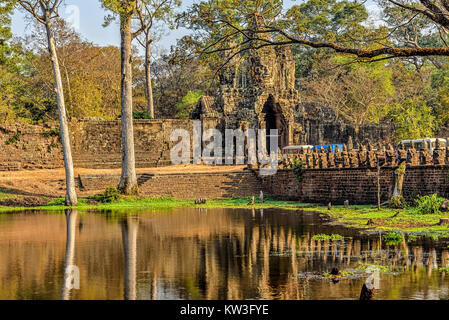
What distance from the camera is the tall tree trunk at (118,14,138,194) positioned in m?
31.4

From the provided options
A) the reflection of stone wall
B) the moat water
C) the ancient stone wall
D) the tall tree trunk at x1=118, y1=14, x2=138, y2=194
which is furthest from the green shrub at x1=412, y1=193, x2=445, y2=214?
the ancient stone wall

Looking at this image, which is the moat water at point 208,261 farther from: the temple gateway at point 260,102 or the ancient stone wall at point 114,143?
the temple gateway at point 260,102

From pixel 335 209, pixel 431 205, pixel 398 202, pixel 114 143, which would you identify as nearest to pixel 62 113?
pixel 335 209

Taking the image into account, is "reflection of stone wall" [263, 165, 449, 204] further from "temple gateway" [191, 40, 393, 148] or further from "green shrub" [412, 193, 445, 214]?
"temple gateway" [191, 40, 393, 148]

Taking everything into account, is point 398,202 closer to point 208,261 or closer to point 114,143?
point 208,261

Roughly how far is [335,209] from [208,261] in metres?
12.7

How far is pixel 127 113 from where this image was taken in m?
31.7

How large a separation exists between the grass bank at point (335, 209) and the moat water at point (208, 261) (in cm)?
137

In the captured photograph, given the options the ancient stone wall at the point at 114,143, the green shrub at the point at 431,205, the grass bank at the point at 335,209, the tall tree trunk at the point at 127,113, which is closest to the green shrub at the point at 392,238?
the grass bank at the point at 335,209

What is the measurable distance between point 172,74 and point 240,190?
37.0m
